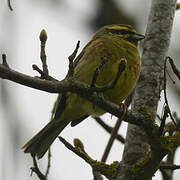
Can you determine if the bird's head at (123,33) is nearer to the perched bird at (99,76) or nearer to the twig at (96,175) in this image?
the perched bird at (99,76)

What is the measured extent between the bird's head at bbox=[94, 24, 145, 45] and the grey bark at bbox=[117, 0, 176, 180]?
85cm

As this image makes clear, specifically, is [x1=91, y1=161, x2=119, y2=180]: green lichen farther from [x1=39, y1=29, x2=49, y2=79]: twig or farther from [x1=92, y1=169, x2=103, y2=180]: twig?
[x1=39, y1=29, x2=49, y2=79]: twig

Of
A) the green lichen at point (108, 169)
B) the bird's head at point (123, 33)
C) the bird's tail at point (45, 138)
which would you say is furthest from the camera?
the bird's head at point (123, 33)

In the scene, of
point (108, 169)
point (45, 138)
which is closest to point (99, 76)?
point (108, 169)

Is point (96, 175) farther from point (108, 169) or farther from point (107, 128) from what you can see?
point (107, 128)

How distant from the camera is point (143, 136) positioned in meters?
3.70

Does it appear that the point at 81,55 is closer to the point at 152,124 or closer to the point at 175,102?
the point at 175,102

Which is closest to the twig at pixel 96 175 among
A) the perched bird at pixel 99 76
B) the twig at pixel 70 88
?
the twig at pixel 70 88

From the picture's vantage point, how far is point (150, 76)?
3.91 m

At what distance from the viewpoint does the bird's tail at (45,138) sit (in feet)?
15.3

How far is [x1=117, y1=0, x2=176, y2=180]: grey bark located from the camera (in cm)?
363

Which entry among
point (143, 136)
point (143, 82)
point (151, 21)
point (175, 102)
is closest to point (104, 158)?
point (143, 136)

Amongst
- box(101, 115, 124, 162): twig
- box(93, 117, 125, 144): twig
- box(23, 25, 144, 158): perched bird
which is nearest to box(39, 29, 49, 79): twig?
box(23, 25, 144, 158): perched bird

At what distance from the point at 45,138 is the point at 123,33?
1525mm
